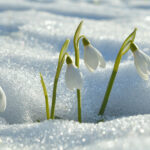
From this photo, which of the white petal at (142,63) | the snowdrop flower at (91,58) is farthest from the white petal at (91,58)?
the white petal at (142,63)

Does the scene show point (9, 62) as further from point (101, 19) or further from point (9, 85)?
point (101, 19)

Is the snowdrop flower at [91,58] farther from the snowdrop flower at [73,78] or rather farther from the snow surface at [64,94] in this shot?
the snow surface at [64,94]

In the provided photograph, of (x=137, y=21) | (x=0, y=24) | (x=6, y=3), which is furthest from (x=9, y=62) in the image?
(x=6, y=3)

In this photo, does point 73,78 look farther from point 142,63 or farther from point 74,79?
point 142,63

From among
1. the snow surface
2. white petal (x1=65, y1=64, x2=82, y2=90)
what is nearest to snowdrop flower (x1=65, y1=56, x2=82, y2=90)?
white petal (x1=65, y1=64, x2=82, y2=90)

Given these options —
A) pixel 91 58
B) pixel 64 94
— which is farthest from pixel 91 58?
pixel 64 94

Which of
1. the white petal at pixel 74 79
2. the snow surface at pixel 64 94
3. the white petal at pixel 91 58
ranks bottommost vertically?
the snow surface at pixel 64 94

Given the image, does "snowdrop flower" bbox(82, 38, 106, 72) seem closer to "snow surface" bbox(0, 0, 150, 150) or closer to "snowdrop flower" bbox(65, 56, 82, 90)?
"snowdrop flower" bbox(65, 56, 82, 90)

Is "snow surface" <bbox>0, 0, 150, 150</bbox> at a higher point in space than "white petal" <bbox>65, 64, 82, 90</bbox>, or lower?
lower
